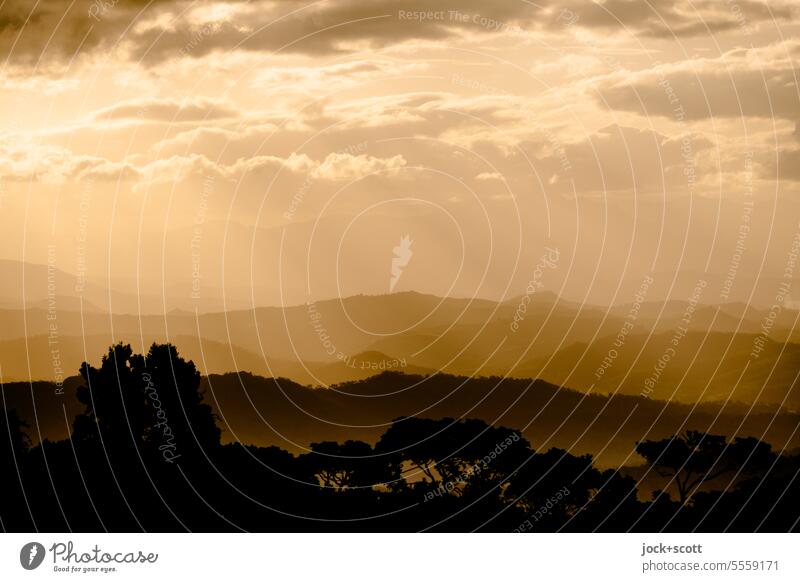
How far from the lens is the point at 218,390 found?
64.6ft

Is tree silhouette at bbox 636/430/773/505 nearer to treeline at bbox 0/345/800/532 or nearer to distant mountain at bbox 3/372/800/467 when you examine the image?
treeline at bbox 0/345/800/532

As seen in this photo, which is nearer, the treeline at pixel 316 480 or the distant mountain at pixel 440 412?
the treeline at pixel 316 480

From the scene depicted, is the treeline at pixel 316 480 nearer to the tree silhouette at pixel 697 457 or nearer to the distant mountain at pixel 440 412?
the tree silhouette at pixel 697 457

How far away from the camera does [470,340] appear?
805 inches

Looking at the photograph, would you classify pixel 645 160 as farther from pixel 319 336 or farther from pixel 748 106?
pixel 319 336

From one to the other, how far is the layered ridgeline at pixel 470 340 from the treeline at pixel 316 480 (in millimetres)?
885

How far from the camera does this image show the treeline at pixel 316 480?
1880cm

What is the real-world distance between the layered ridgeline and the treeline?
0.89 metres

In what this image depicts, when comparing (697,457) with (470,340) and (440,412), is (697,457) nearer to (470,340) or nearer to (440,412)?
(470,340)

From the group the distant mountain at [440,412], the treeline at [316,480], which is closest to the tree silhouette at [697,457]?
the treeline at [316,480]

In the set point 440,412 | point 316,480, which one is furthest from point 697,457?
point 316,480

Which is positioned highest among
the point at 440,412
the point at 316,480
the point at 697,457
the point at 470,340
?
Answer: the point at 470,340

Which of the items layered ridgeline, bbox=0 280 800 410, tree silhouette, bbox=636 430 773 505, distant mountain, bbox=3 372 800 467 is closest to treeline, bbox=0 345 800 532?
tree silhouette, bbox=636 430 773 505

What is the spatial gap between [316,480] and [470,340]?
363cm
